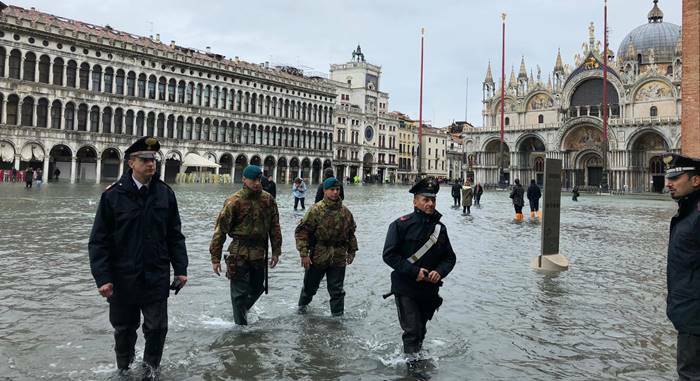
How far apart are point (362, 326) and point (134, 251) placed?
2876 millimetres

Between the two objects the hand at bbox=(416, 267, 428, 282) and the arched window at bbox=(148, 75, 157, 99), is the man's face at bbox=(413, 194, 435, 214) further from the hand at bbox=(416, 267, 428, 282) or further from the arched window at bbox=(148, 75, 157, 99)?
the arched window at bbox=(148, 75, 157, 99)

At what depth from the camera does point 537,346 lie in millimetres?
5496

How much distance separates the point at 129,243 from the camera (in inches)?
161

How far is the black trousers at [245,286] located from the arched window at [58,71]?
49.1 meters

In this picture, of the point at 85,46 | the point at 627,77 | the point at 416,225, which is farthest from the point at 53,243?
the point at 627,77

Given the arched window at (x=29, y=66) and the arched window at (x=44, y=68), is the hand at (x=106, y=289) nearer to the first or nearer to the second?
the arched window at (x=29, y=66)

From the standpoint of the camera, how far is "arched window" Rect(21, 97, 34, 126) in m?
45.1

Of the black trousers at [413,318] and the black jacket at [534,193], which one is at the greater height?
the black jacket at [534,193]

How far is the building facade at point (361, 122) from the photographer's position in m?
80.8

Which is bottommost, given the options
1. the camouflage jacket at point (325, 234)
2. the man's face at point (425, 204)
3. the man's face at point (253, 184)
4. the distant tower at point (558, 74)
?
the camouflage jacket at point (325, 234)

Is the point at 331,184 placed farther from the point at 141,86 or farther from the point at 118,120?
the point at 141,86

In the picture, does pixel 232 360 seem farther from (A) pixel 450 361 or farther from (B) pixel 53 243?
(B) pixel 53 243

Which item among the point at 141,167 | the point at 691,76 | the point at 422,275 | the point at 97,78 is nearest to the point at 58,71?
the point at 97,78

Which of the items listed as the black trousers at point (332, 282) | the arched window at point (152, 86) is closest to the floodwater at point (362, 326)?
the black trousers at point (332, 282)
